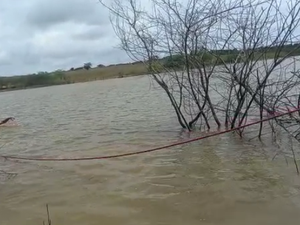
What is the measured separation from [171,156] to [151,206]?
3.13 m

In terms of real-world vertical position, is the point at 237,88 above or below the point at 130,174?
above

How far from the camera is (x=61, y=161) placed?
924 cm

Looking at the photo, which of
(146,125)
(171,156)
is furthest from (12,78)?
(171,156)

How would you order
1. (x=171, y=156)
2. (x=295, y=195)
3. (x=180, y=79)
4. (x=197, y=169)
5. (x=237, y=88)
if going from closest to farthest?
(x=295, y=195) → (x=197, y=169) → (x=171, y=156) → (x=237, y=88) → (x=180, y=79)

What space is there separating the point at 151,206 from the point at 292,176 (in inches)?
96.8

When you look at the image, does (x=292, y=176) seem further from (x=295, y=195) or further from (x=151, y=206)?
(x=151, y=206)

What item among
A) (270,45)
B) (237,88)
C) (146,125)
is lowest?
(146,125)

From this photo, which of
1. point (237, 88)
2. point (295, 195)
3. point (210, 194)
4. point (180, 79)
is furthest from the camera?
point (180, 79)

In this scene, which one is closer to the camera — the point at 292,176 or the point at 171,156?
the point at 292,176

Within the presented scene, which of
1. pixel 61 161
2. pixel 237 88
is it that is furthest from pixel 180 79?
pixel 61 161

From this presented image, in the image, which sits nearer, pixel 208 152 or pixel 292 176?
pixel 292 176

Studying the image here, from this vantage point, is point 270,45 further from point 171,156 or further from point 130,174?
point 130,174

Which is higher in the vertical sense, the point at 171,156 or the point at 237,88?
the point at 237,88

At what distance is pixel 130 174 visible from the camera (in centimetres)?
767
